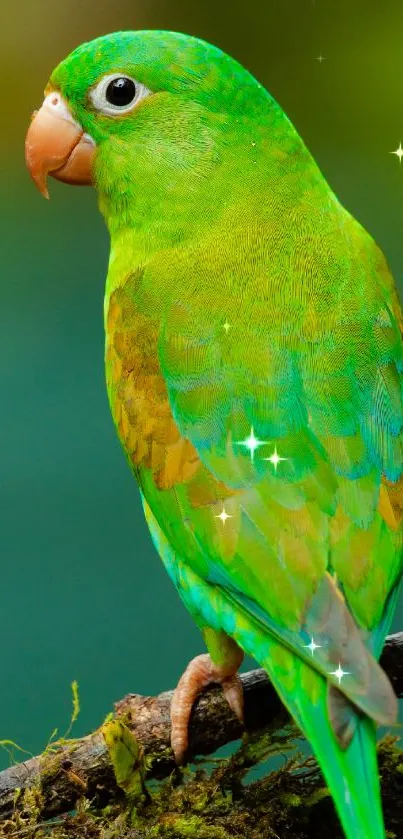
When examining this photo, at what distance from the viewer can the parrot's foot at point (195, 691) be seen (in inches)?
51.8

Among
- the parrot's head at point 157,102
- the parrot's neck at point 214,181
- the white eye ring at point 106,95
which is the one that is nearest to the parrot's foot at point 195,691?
the parrot's neck at point 214,181

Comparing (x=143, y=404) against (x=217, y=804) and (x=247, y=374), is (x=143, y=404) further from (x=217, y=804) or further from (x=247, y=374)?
(x=217, y=804)

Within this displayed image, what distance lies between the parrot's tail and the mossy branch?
0.29 m

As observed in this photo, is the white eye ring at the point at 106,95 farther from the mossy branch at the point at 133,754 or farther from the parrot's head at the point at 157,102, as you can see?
the mossy branch at the point at 133,754

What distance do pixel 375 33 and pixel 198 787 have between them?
1.48 metres

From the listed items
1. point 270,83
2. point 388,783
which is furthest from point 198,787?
point 270,83

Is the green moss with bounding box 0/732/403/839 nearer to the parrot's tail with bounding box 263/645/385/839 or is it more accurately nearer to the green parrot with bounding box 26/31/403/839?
the green parrot with bounding box 26/31/403/839

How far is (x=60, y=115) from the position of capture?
143cm

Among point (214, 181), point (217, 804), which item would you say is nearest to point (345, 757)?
point (217, 804)

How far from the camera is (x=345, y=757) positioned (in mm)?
983

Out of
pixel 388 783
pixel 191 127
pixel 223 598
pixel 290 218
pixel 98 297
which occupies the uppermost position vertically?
pixel 191 127

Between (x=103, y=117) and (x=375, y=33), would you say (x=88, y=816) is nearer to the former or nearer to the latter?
(x=103, y=117)

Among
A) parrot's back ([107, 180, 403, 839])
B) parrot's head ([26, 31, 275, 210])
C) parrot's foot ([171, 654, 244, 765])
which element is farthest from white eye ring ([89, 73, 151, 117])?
parrot's foot ([171, 654, 244, 765])

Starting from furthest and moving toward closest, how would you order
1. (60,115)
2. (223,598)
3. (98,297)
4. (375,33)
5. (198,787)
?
(98,297) < (375,33) < (60,115) < (198,787) < (223,598)
